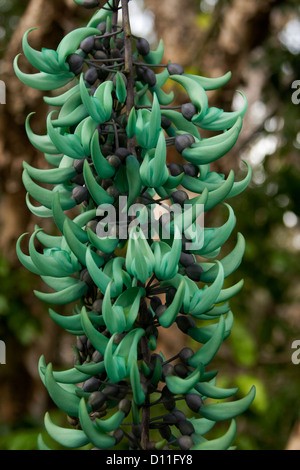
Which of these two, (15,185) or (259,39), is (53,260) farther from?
(259,39)

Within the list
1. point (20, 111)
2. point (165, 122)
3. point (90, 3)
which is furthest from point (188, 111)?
point (20, 111)

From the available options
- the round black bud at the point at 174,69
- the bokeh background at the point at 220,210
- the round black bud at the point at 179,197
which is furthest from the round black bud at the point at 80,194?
the bokeh background at the point at 220,210

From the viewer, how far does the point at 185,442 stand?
62 cm

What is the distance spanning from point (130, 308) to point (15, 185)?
6.33 ft

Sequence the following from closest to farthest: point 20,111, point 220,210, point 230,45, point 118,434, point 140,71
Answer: point 118,434
point 140,71
point 20,111
point 230,45
point 220,210

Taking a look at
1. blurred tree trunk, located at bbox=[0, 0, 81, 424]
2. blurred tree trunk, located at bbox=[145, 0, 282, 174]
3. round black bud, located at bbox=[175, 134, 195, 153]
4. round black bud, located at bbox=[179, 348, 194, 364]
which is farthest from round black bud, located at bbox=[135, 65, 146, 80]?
blurred tree trunk, located at bbox=[145, 0, 282, 174]

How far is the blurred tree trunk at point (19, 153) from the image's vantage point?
2162 millimetres

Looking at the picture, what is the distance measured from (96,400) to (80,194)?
0.26 meters

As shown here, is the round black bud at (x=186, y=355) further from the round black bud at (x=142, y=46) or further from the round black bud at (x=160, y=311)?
the round black bud at (x=142, y=46)

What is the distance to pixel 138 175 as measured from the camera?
2.13 feet

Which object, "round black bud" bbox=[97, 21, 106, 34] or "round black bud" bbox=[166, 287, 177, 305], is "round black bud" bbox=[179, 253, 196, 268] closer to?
"round black bud" bbox=[166, 287, 177, 305]

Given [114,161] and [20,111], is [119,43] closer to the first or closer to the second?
[114,161]

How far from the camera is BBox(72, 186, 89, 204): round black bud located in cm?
69
